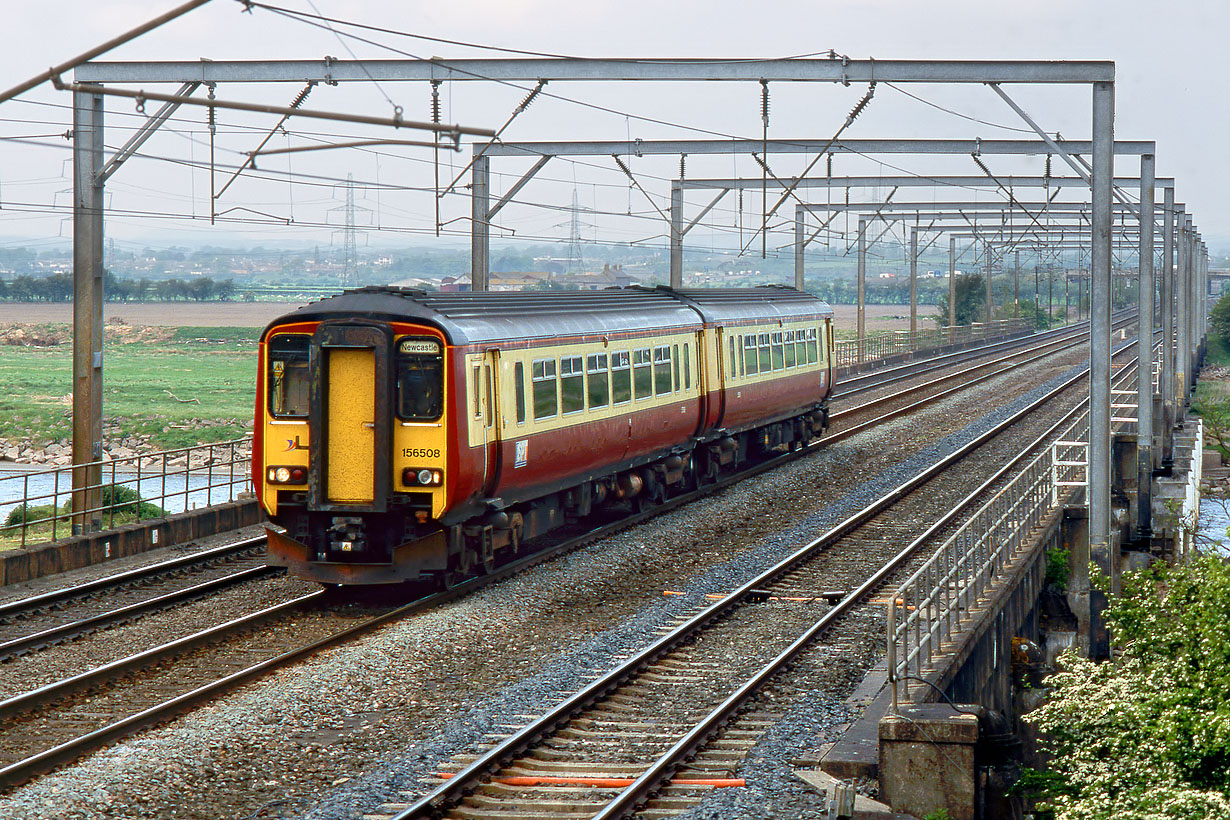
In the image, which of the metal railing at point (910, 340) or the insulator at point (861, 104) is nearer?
the insulator at point (861, 104)

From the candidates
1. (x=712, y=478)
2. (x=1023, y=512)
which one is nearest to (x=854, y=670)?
(x=1023, y=512)

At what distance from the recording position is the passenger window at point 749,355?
2536 centimetres

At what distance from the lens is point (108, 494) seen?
25422 mm

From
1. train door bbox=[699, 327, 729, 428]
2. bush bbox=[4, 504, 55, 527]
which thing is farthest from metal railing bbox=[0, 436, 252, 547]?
train door bbox=[699, 327, 729, 428]

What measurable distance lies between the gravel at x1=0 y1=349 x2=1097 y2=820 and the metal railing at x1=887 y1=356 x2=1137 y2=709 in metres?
0.81

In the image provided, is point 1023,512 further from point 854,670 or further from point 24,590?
point 24,590

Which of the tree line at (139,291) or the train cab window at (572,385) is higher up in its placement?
the tree line at (139,291)

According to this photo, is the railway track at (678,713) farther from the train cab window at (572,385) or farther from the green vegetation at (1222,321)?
the green vegetation at (1222,321)

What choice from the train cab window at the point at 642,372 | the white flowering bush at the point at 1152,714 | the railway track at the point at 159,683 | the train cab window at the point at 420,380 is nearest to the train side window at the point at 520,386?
the train cab window at the point at 420,380

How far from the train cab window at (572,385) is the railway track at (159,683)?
348 centimetres

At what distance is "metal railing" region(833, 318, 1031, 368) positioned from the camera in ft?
179

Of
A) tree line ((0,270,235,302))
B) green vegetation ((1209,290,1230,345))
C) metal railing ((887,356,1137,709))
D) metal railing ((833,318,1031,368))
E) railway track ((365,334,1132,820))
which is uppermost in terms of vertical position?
tree line ((0,270,235,302))

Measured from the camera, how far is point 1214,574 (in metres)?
12.3

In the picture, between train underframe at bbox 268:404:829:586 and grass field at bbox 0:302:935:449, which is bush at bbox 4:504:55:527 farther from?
train underframe at bbox 268:404:829:586
